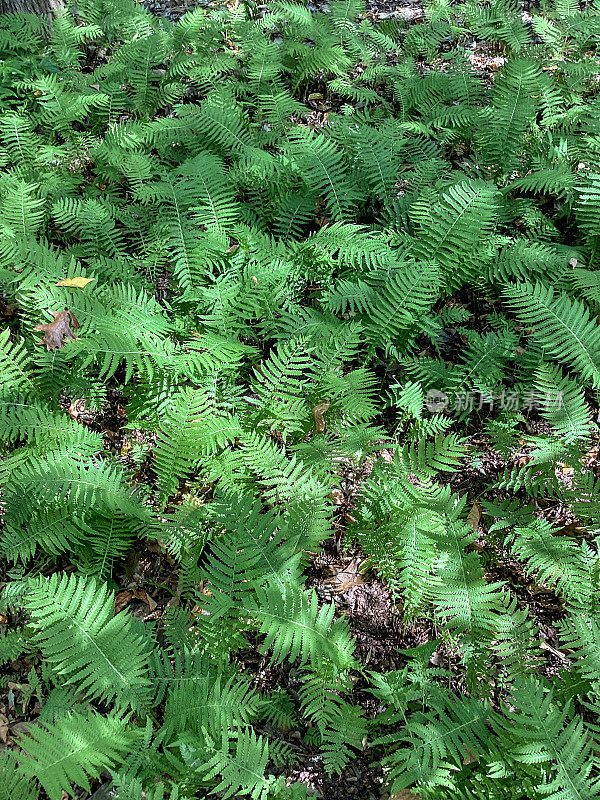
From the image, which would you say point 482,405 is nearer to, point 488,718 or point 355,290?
point 355,290

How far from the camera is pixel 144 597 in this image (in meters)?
3.26

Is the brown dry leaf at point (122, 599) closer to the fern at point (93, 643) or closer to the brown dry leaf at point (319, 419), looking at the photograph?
the fern at point (93, 643)

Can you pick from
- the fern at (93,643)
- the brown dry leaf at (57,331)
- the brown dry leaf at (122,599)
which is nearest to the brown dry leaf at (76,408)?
the brown dry leaf at (57,331)

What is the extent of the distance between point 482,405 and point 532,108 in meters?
2.52

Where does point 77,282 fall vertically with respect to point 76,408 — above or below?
above

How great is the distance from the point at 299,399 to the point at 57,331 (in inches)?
67.5

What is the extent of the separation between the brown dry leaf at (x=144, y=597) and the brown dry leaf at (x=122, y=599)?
30 millimetres

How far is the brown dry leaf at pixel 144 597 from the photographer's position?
3.23m

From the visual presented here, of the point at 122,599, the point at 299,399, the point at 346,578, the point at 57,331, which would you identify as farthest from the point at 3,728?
the point at 57,331

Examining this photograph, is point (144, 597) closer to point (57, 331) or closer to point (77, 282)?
point (57, 331)

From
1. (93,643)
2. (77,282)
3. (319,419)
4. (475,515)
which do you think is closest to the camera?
(93,643)

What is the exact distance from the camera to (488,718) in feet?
8.20

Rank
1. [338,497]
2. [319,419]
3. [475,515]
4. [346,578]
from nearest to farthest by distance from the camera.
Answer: [346,578] → [475,515] → [338,497] → [319,419]

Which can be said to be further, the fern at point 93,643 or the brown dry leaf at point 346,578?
the brown dry leaf at point 346,578
